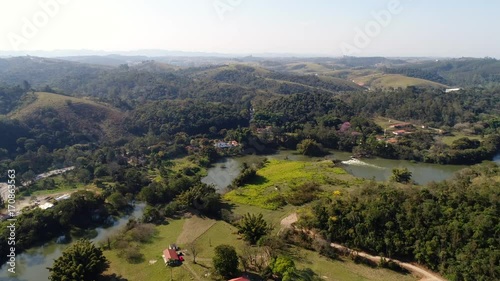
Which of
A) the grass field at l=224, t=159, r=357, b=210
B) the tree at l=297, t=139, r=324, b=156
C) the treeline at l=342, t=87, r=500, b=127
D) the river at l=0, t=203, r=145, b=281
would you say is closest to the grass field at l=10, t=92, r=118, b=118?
the river at l=0, t=203, r=145, b=281

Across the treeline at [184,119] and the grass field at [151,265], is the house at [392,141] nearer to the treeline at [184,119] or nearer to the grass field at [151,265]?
the treeline at [184,119]

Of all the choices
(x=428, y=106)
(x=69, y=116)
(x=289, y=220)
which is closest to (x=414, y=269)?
(x=289, y=220)

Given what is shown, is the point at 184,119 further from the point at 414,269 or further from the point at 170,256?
the point at 414,269

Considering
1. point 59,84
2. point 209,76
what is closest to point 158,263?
point 59,84

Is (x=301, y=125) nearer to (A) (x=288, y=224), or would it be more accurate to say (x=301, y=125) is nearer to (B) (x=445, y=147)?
(B) (x=445, y=147)

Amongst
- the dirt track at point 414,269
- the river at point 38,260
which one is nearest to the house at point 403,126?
the dirt track at point 414,269

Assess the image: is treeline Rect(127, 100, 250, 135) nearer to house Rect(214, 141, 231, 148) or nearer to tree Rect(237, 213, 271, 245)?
house Rect(214, 141, 231, 148)

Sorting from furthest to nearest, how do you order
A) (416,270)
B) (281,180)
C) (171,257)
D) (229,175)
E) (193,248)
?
1. (229,175)
2. (281,180)
3. (193,248)
4. (171,257)
5. (416,270)
